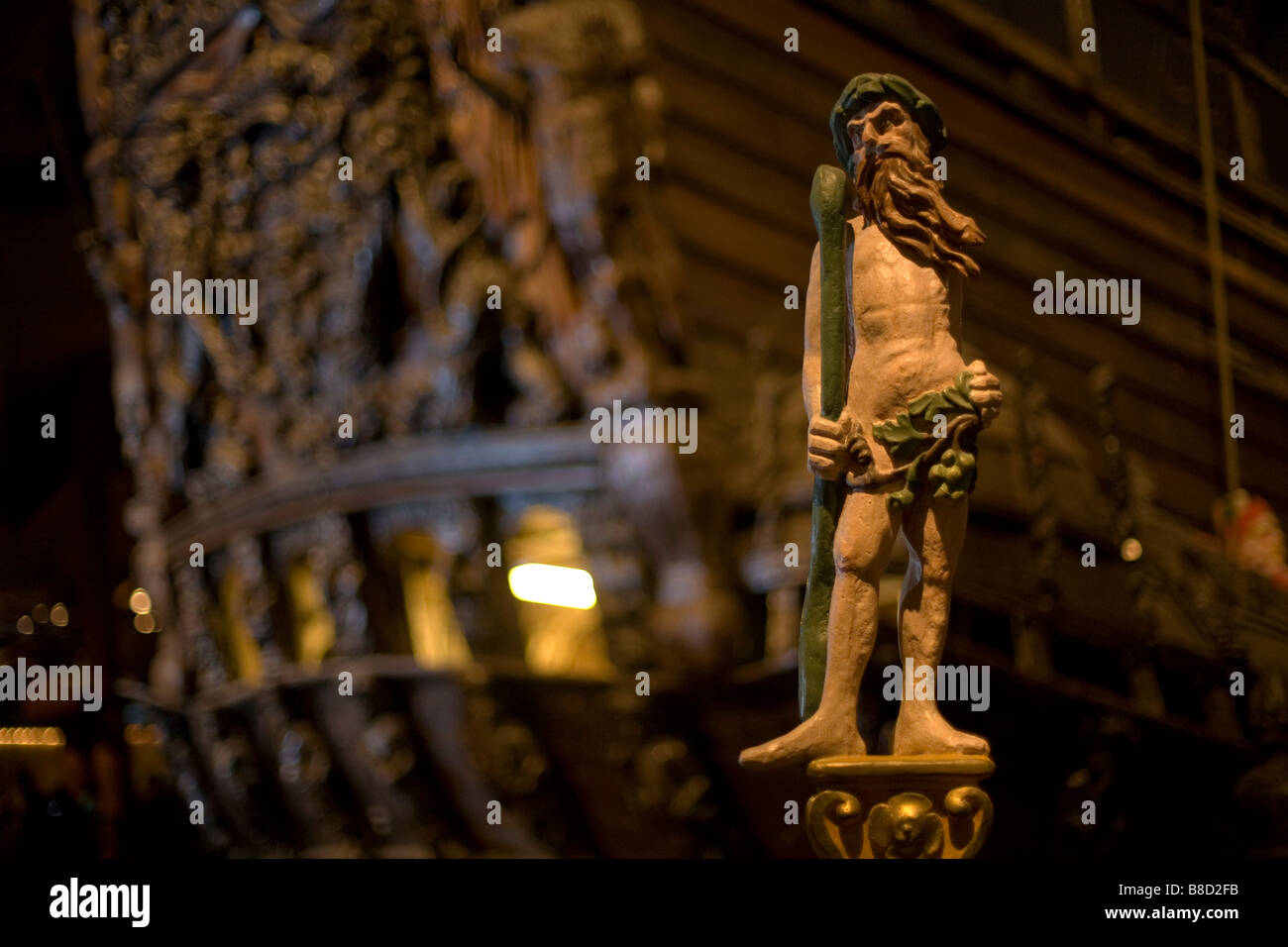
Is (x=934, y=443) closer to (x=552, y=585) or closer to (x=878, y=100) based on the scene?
(x=878, y=100)

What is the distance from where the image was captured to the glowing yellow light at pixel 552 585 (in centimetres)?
695

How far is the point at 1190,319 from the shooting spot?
284 inches

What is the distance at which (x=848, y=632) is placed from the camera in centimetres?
325

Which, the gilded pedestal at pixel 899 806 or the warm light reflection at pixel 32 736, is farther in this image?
the warm light reflection at pixel 32 736

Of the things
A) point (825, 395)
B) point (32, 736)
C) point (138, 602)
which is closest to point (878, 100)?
point (825, 395)

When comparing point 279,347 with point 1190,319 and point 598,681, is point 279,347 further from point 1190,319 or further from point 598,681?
point 1190,319

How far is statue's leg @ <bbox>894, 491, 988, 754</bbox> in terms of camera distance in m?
3.24

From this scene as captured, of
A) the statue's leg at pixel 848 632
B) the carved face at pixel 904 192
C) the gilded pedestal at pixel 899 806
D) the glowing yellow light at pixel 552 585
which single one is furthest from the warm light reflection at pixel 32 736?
the carved face at pixel 904 192

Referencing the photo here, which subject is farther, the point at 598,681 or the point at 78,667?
the point at 78,667

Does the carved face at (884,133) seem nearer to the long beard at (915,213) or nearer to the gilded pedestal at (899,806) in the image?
the long beard at (915,213)

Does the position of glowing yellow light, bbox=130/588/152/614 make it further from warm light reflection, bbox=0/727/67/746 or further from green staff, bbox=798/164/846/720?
green staff, bbox=798/164/846/720

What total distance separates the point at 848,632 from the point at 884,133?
102cm

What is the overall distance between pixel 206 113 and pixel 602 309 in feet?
8.11

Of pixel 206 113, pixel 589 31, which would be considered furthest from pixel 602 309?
pixel 206 113
